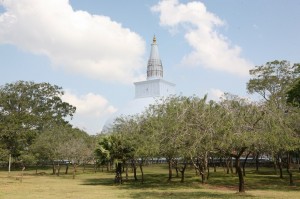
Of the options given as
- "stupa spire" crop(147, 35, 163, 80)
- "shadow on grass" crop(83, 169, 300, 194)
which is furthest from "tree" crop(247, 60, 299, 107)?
"stupa spire" crop(147, 35, 163, 80)

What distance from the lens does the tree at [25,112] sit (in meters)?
71.2

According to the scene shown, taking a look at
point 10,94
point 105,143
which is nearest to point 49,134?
point 10,94

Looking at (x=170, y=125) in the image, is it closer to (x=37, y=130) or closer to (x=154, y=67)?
(x=37, y=130)

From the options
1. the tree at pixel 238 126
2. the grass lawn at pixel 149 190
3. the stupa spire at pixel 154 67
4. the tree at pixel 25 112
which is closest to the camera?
the tree at pixel 238 126

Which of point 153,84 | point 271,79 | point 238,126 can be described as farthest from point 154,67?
point 238,126

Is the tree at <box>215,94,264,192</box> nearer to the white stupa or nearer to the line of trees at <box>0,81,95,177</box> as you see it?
the line of trees at <box>0,81,95,177</box>

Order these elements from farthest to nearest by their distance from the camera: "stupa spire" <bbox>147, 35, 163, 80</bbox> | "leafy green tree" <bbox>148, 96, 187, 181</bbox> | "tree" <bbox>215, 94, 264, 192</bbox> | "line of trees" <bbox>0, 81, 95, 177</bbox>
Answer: "stupa spire" <bbox>147, 35, 163, 80</bbox> < "line of trees" <bbox>0, 81, 95, 177</bbox> < "leafy green tree" <bbox>148, 96, 187, 181</bbox> < "tree" <bbox>215, 94, 264, 192</bbox>

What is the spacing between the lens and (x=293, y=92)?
41125 millimetres

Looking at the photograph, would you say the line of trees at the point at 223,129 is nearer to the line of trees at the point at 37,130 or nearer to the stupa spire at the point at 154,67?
the line of trees at the point at 37,130

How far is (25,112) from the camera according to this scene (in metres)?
78.2

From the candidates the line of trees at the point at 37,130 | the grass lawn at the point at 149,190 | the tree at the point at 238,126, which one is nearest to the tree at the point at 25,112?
the line of trees at the point at 37,130

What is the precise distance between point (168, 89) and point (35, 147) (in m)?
65.2

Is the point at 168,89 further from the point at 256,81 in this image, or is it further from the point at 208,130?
the point at 208,130

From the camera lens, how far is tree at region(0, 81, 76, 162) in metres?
71.2
